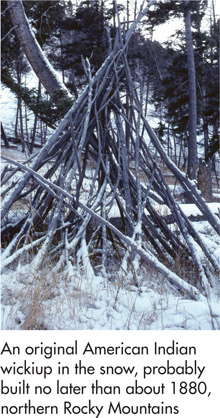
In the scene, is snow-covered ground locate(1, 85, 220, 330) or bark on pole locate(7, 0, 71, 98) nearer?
snow-covered ground locate(1, 85, 220, 330)

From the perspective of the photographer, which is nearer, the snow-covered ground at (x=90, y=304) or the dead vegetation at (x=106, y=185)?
the snow-covered ground at (x=90, y=304)

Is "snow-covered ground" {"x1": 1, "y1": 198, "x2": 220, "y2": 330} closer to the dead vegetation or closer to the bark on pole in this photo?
the dead vegetation

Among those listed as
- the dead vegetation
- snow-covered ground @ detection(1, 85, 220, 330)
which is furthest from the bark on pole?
snow-covered ground @ detection(1, 85, 220, 330)

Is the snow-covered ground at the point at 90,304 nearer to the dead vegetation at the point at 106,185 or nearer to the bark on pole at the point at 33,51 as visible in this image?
the dead vegetation at the point at 106,185

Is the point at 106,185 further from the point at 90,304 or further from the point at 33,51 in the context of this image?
the point at 33,51

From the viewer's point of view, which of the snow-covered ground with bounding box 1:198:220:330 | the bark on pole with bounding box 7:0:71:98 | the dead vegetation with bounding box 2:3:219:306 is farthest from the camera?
the bark on pole with bounding box 7:0:71:98

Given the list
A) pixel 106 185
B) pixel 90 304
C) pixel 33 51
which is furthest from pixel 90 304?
pixel 33 51

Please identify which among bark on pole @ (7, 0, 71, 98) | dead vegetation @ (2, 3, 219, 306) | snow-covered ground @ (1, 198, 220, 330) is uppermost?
bark on pole @ (7, 0, 71, 98)

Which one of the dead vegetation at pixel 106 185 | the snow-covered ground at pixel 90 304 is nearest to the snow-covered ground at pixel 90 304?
the snow-covered ground at pixel 90 304

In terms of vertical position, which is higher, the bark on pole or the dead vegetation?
the bark on pole

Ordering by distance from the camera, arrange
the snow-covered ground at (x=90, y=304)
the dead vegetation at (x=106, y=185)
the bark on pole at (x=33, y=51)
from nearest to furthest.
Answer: the snow-covered ground at (x=90, y=304)
the dead vegetation at (x=106, y=185)
the bark on pole at (x=33, y=51)
